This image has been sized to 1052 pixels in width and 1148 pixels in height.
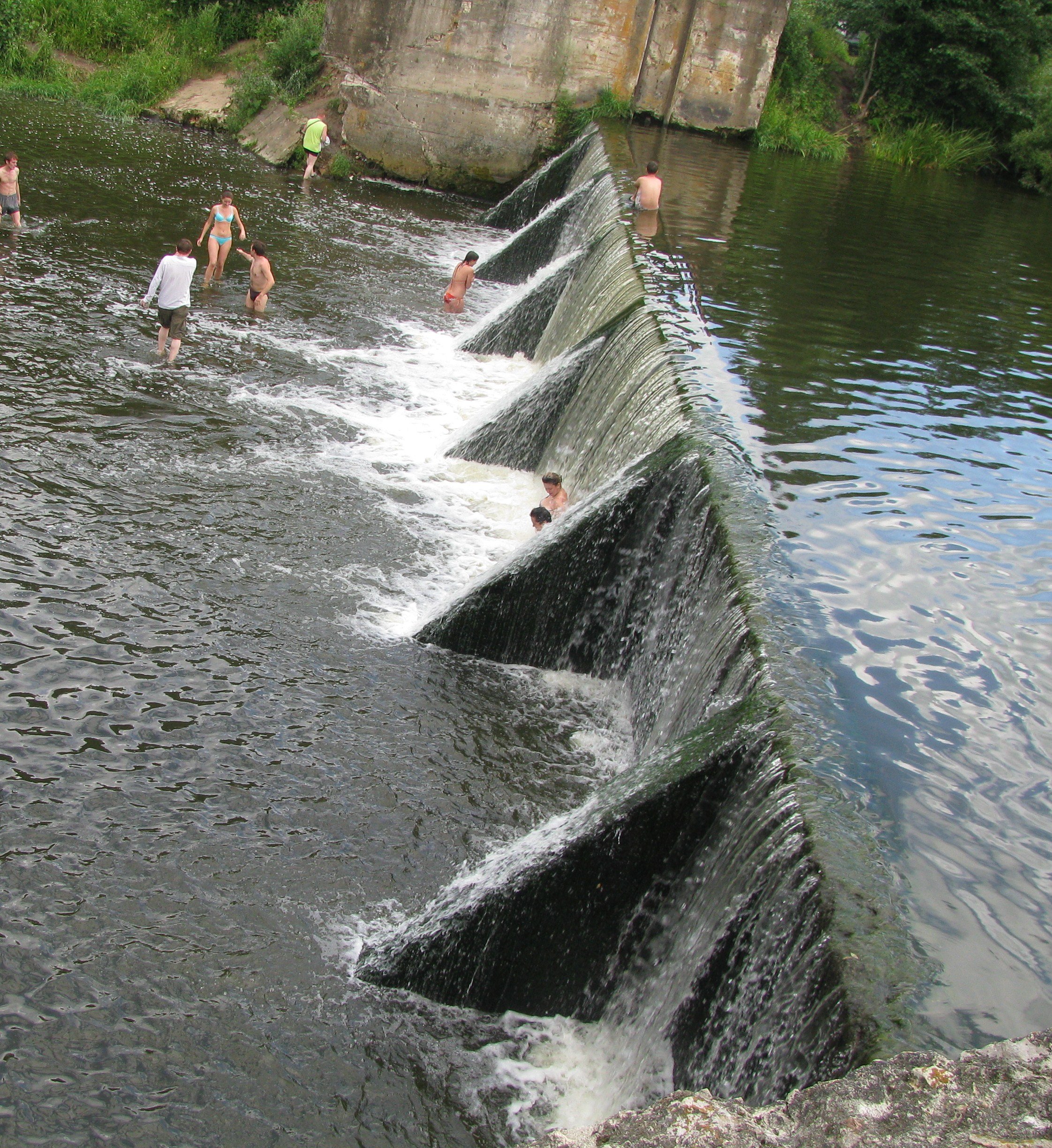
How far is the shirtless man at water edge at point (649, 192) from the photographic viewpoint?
15.9 metres

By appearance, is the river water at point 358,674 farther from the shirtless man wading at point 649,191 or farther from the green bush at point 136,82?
the green bush at point 136,82

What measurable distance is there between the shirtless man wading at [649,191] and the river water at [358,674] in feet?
4.38

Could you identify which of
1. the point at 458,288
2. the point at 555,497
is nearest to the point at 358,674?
the point at 555,497

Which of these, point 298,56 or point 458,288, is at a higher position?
point 298,56

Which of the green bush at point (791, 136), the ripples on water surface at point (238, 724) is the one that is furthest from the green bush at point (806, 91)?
the ripples on water surface at point (238, 724)

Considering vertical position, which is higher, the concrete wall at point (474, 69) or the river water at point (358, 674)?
the concrete wall at point (474, 69)

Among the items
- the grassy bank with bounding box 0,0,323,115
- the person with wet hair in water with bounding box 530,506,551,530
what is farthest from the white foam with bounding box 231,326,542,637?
the grassy bank with bounding box 0,0,323,115

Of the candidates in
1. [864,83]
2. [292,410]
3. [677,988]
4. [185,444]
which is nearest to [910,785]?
[677,988]

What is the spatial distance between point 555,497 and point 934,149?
28.2m

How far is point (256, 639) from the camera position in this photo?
7.90 metres

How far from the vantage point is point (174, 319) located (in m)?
12.3

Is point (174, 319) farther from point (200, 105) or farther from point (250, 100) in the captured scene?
point (200, 105)

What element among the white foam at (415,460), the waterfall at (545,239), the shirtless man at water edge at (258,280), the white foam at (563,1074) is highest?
the waterfall at (545,239)

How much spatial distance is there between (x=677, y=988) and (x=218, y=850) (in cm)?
264
